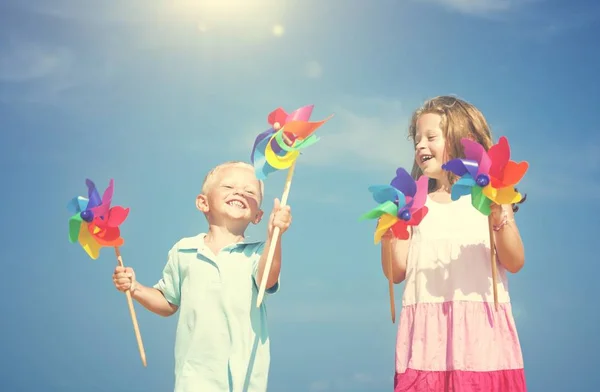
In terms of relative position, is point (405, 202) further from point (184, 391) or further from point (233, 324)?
point (184, 391)

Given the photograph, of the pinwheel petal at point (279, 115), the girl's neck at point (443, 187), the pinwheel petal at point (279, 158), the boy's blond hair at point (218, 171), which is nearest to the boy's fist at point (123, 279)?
the boy's blond hair at point (218, 171)

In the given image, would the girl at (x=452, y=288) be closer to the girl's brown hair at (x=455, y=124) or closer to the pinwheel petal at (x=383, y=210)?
the girl's brown hair at (x=455, y=124)

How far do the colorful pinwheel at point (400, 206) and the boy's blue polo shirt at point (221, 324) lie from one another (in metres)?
0.63

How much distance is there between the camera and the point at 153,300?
3.83 metres

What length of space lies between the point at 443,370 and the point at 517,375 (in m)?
0.31

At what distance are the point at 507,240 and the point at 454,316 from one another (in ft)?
1.31

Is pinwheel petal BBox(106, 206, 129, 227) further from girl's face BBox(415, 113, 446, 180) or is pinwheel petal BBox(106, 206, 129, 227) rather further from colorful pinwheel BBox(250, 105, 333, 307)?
girl's face BBox(415, 113, 446, 180)

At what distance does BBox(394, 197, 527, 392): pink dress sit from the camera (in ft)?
10.6

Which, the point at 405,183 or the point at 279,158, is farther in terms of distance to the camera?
the point at 279,158

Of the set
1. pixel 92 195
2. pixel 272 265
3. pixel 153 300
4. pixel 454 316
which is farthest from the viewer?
pixel 153 300

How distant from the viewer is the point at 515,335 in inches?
131

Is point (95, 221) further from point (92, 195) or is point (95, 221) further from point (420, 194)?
point (420, 194)

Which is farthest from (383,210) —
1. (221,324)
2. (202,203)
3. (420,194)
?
(202,203)

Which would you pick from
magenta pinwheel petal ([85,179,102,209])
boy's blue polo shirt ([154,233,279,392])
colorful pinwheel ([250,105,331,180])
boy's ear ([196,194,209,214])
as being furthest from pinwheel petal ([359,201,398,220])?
magenta pinwheel petal ([85,179,102,209])
